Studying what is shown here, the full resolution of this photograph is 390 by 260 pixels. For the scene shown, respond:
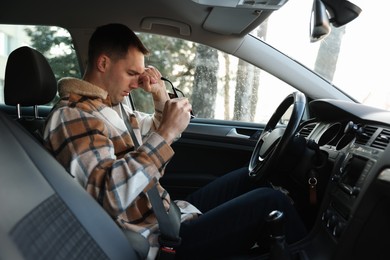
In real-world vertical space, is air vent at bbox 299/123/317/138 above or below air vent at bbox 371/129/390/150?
below

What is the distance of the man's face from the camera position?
1.77 m

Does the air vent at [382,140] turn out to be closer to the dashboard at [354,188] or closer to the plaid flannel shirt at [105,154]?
the dashboard at [354,188]

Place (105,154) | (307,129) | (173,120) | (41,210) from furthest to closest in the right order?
(307,129), (173,120), (105,154), (41,210)

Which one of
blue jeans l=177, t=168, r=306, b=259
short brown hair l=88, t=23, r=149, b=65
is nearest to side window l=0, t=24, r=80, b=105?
short brown hair l=88, t=23, r=149, b=65

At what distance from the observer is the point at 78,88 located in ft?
5.47

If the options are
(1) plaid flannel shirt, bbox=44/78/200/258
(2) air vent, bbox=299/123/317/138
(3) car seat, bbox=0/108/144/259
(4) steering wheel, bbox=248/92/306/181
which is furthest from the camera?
(2) air vent, bbox=299/123/317/138

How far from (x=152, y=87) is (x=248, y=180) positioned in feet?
2.13

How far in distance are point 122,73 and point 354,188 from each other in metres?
0.94

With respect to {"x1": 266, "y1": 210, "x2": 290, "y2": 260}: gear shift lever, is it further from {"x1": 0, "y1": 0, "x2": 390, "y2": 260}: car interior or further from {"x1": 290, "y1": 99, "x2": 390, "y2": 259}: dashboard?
{"x1": 290, "y1": 99, "x2": 390, "y2": 259}: dashboard

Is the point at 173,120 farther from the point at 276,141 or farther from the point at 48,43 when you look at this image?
the point at 48,43

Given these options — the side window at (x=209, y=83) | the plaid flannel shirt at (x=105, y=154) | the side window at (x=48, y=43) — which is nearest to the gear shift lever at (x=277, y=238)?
the plaid flannel shirt at (x=105, y=154)

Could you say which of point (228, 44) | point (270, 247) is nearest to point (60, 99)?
point (270, 247)

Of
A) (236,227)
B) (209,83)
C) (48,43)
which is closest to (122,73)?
(236,227)

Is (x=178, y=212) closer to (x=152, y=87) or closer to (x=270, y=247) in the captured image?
(x=270, y=247)
